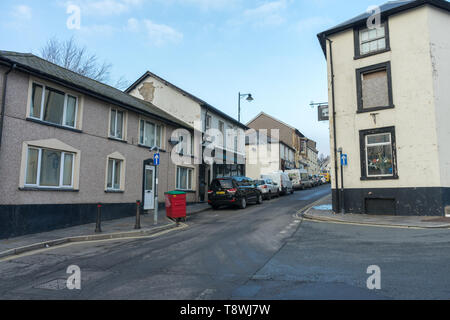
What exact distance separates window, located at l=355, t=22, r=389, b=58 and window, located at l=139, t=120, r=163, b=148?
36.4 feet

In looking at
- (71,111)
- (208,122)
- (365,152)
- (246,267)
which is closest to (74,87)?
(71,111)

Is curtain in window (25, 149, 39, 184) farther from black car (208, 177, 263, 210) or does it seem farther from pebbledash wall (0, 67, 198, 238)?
black car (208, 177, 263, 210)

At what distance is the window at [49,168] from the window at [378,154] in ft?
41.3

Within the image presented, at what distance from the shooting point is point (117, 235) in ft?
33.8

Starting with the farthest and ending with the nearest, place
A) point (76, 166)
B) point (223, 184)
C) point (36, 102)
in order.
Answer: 1. point (223, 184)
2. point (76, 166)
3. point (36, 102)

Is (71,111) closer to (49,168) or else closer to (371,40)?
(49,168)

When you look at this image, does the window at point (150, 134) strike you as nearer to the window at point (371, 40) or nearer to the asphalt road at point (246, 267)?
the asphalt road at point (246, 267)

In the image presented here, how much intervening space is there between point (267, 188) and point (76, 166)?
14439 millimetres

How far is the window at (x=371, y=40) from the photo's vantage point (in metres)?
14.6

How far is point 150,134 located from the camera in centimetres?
1734

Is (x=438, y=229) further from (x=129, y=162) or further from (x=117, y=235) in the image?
(x=129, y=162)

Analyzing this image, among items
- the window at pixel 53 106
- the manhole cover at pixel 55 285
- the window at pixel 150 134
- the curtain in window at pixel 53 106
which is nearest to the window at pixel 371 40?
the window at pixel 150 134
